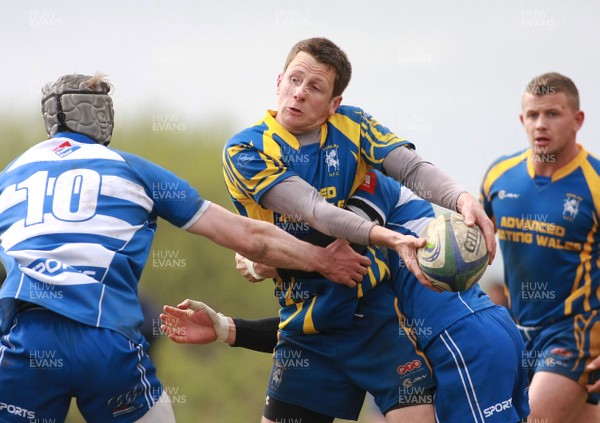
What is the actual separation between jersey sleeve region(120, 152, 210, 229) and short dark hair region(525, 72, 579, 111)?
13.1ft

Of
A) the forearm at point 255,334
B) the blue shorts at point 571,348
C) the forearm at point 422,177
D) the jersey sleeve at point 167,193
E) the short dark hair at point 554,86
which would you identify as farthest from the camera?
the short dark hair at point 554,86

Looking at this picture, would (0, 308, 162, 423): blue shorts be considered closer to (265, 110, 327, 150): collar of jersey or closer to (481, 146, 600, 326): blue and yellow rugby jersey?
(265, 110, 327, 150): collar of jersey

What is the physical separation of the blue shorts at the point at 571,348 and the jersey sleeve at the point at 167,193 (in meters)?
3.73

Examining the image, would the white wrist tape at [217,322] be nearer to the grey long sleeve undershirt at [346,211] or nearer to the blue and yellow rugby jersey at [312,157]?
the blue and yellow rugby jersey at [312,157]

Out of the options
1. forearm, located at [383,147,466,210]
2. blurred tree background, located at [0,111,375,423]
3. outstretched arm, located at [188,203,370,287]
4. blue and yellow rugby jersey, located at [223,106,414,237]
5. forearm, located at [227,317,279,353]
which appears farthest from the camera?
blurred tree background, located at [0,111,375,423]

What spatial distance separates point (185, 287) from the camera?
3609cm

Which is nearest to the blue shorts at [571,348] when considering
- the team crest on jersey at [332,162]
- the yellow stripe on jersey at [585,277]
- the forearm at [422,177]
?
the yellow stripe on jersey at [585,277]

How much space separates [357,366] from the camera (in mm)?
6586

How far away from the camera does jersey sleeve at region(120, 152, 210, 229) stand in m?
5.77

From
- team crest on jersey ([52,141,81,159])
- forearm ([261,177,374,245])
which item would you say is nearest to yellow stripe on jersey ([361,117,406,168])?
forearm ([261,177,374,245])

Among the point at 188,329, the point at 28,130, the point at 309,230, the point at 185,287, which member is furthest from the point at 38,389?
Result: the point at 28,130

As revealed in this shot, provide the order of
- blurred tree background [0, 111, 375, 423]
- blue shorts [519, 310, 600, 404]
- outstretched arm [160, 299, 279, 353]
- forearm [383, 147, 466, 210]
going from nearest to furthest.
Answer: forearm [383, 147, 466, 210]
outstretched arm [160, 299, 279, 353]
blue shorts [519, 310, 600, 404]
blurred tree background [0, 111, 375, 423]

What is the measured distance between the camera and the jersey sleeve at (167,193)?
5.77m

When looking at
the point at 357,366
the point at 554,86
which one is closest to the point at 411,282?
the point at 357,366
